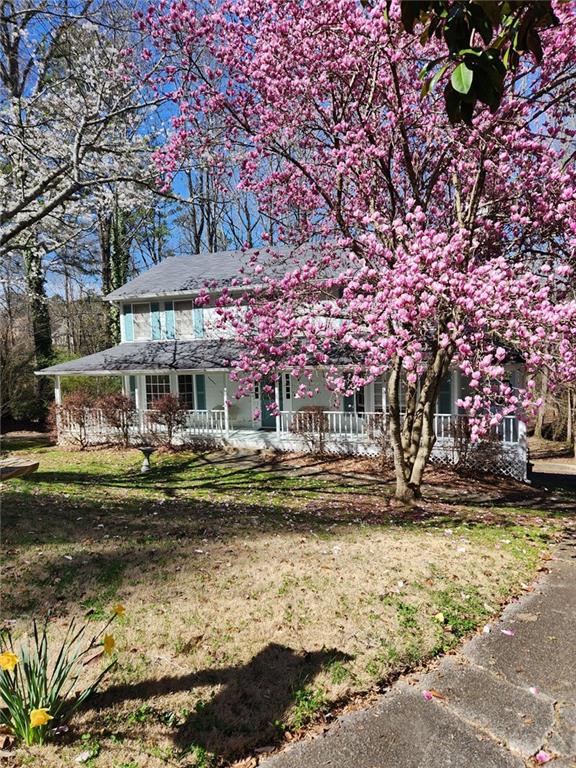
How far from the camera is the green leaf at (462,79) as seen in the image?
203cm

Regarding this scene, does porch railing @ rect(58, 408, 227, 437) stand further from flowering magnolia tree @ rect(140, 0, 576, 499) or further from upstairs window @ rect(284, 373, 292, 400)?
flowering magnolia tree @ rect(140, 0, 576, 499)

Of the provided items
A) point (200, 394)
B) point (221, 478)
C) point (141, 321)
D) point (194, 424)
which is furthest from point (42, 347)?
point (221, 478)

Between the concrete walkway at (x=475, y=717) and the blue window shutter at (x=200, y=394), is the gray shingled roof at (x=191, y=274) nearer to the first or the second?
the blue window shutter at (x=200, y=394)

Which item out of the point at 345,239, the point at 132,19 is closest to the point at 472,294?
the point at 345,239

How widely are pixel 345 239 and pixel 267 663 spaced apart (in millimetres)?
6417

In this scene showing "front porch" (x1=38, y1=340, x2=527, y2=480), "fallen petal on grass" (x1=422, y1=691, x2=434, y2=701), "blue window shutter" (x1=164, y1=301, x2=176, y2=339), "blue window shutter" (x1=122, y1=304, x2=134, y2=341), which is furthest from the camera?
"blue window shutter" (x1=122, y1=304, x2=134, y2=341)

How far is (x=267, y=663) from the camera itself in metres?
3.36

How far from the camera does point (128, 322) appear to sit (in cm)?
1906

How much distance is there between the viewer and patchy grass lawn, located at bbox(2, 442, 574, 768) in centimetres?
281

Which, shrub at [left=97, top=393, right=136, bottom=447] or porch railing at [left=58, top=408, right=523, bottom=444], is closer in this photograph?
porch railing at [left=58, top=408, right=523, bottom=444]

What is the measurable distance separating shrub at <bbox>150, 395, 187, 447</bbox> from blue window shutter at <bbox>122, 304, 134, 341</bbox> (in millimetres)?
4713

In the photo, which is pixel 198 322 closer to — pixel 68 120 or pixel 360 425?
pixel 360 425

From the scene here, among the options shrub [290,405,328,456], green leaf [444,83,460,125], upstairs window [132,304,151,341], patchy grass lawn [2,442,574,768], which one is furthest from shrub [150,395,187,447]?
green leaf [444,83,460,125]

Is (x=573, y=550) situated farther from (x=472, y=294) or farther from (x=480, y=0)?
(x=480, y=0)
